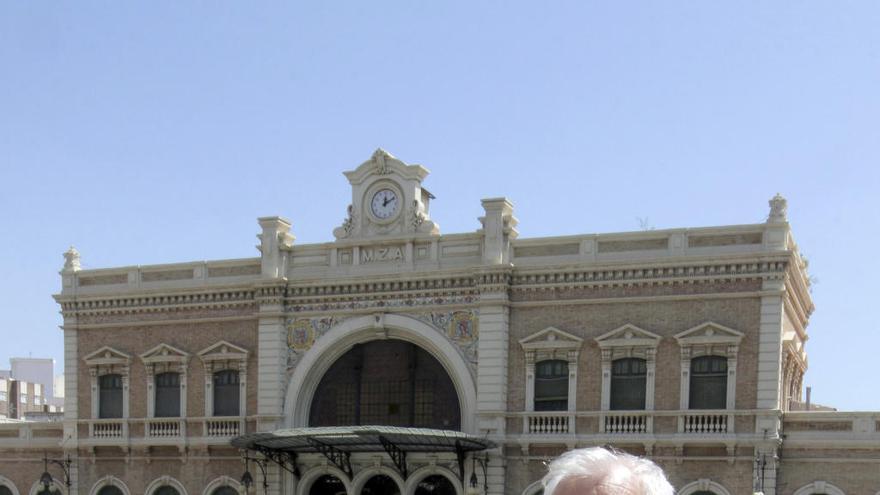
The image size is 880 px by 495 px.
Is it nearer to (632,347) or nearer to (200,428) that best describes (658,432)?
(632,347)

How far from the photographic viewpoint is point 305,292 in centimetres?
3222

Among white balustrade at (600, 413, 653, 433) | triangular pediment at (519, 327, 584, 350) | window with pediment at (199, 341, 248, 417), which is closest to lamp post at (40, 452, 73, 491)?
window with pediment at (199, 341, 248, 417)

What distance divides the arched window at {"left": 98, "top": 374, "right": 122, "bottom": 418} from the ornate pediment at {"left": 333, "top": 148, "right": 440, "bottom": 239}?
962 cm

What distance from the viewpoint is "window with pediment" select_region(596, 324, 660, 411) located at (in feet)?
92.2

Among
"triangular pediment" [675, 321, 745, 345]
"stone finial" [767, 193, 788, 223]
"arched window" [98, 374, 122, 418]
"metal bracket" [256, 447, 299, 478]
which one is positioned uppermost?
"stone finial" [767, 193, 788, 223]

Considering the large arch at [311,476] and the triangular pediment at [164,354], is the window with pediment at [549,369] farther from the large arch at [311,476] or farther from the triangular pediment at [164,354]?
→ the triangular pediment at [164,354]

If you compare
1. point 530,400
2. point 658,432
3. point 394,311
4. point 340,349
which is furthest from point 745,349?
point 340,349

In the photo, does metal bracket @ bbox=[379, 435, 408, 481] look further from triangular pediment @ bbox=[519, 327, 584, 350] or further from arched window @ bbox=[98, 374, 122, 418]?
arched window @ bbox=[98, 374, 122, 418]

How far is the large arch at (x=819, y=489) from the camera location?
2664cm

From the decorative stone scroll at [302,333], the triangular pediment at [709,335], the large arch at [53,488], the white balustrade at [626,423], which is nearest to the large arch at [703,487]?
the white balustrade at [626,423]

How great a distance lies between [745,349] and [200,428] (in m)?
17.1

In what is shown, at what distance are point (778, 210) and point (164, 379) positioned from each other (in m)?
20.0

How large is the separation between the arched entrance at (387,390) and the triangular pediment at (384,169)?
5084 mm

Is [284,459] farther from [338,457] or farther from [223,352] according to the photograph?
[223,352]
